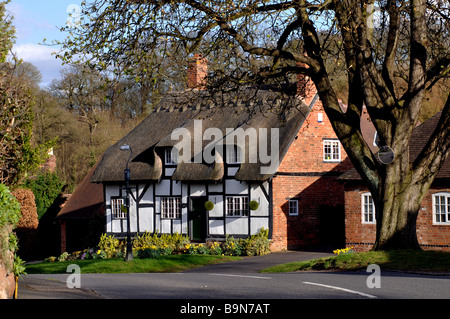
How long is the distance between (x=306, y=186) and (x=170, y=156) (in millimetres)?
7405

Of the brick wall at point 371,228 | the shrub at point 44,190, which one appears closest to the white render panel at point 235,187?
the brick wall at point 371,228

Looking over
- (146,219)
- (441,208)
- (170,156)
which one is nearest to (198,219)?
(146,219)

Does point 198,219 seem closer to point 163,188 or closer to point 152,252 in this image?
point 163,188

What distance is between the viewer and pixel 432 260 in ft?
48.2

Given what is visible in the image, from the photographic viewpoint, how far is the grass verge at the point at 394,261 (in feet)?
46.3

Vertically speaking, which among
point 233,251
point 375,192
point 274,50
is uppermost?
point 274,50

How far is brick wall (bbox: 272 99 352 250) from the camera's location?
3103cm

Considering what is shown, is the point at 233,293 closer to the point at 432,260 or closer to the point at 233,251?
the point at 432,260

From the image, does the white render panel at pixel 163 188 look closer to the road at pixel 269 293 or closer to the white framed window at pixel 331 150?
the white framed window at pixel 331 150

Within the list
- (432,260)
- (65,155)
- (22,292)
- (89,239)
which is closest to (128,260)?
(89,239)

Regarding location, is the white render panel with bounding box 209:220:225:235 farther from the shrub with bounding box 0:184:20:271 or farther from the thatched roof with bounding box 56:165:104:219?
the shrub with bounding box 0:184:20:271

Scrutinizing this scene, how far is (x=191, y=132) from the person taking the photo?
110 feet

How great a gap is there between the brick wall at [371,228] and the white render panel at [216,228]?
260 inches

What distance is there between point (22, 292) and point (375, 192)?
9.08 m
